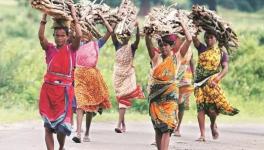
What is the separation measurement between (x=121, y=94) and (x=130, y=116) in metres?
4.51

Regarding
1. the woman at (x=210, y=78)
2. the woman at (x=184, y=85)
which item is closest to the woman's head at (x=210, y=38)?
the woman at (x=210, y=78)

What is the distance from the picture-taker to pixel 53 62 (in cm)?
1074

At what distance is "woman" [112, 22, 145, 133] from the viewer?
16.1m

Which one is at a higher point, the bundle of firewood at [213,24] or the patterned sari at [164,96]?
the bundle of firewood at [213,24]

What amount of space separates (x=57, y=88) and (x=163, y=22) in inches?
80.6

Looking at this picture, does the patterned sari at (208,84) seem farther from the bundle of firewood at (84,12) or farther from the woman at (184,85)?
the bundle of firewood at (84,12)

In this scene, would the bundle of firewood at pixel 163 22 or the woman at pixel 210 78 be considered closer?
the bundle of firewood at pixel 163 22

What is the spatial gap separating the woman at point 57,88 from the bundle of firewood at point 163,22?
1400 mm

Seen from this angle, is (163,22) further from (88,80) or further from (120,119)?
(120,119)

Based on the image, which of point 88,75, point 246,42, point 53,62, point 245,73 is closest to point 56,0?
point 53,62

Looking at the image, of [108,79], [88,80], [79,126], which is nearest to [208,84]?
[88,80]

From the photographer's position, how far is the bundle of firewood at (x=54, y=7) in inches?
423

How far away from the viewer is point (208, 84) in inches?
584

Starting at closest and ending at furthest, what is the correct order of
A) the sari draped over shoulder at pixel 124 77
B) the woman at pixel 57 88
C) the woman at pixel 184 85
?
the woman at pixel 57 88 < the woman at pixel 184 85 < the sari draped over shoulder at pixel 124 77
